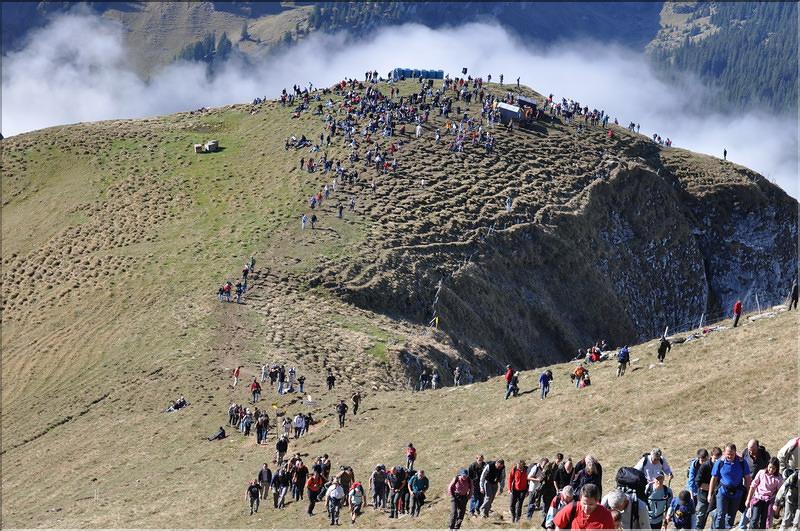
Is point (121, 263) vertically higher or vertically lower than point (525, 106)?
lower

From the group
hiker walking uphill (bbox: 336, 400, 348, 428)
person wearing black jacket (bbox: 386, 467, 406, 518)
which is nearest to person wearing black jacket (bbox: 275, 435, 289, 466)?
hiker walking uphill (bbox: 336, 400, 348, 428)

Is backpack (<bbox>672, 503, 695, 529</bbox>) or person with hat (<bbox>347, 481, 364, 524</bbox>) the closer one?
backpack (<bbox>672, 503, 695, 529</bbox>)

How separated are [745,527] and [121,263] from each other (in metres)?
65.5

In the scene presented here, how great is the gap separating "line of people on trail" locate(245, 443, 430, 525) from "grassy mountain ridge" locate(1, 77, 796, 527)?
3.22 ft

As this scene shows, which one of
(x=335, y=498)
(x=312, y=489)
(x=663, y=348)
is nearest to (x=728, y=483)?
(x=335, y=498)

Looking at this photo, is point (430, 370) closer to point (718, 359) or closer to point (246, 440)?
point (246, 440)

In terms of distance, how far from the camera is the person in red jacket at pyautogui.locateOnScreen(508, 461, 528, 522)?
32.6 metres

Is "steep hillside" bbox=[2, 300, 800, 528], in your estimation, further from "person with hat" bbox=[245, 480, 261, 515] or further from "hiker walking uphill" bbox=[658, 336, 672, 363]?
"person with hat" bbox=[245, 480, 261, 515]

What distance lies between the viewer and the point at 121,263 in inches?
3388

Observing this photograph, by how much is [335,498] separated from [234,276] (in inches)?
1726

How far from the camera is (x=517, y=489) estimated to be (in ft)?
107

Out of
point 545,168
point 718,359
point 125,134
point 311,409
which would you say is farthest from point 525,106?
point 718,359

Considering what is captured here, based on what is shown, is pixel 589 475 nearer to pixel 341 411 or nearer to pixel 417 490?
pixel 417 490

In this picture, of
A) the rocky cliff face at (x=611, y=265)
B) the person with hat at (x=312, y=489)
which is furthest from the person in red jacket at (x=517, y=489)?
the rocky cliff face at (x=611, y=265)
